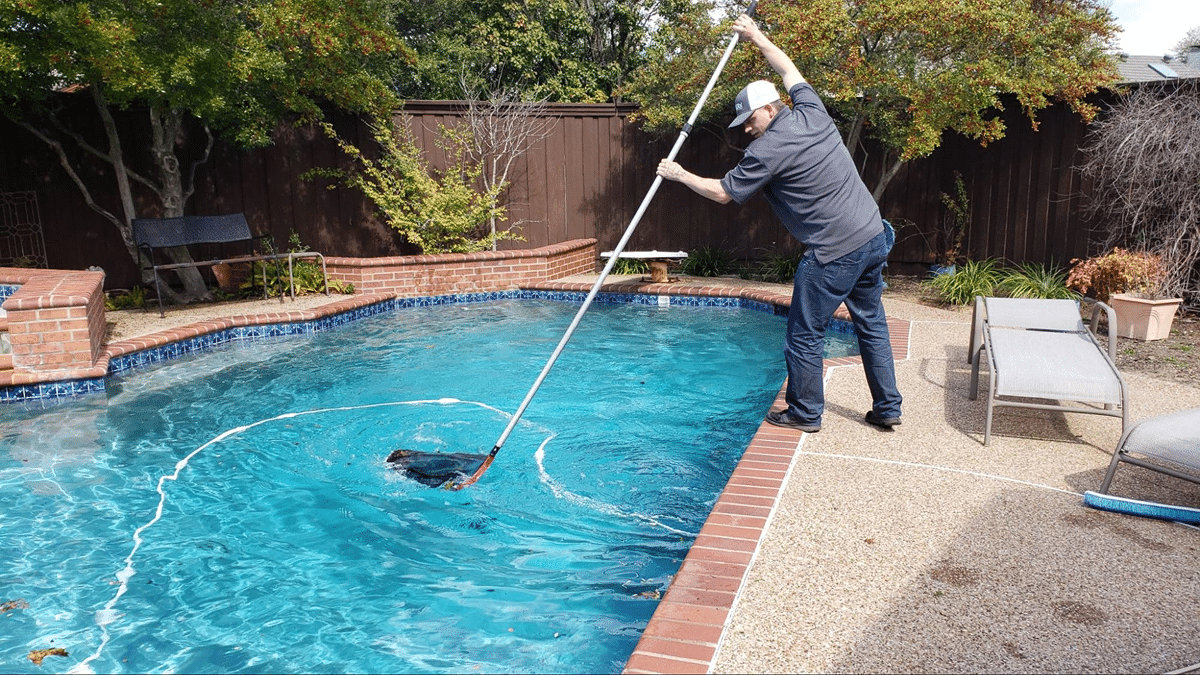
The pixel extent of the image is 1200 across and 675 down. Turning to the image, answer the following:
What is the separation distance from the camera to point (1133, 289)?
649 cm

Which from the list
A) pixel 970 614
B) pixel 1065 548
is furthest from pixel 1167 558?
pixel 970 614

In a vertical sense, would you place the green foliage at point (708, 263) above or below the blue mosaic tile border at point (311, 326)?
above

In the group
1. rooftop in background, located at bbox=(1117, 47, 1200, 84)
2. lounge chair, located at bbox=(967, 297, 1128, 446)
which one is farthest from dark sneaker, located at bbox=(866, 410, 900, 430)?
rooftop in background, located at bbox=(1117, 47, 1200, 84)

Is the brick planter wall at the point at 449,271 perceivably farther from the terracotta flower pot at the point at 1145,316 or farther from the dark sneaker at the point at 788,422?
the dark sneaker at the point at 788,422

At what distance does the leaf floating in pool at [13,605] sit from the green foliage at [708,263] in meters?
7.94

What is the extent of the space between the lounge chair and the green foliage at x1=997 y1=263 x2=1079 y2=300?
8.63 ft

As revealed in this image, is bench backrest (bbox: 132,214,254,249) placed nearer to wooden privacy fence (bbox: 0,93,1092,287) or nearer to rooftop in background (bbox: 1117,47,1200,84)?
wooden privacy fence (bbox: 0,93,1092,287)

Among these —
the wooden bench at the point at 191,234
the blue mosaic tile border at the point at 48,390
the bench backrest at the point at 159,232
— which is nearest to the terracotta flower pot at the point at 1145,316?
the wooden bench at the point at 191,234

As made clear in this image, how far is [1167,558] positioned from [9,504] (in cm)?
485

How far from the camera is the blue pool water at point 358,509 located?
9.68 ft

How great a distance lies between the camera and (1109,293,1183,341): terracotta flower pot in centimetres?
601

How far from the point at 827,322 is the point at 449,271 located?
20.4ft

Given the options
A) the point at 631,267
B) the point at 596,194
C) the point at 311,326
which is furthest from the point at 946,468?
the point at 596,194

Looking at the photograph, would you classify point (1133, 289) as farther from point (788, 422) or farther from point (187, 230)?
point (187, 230)
